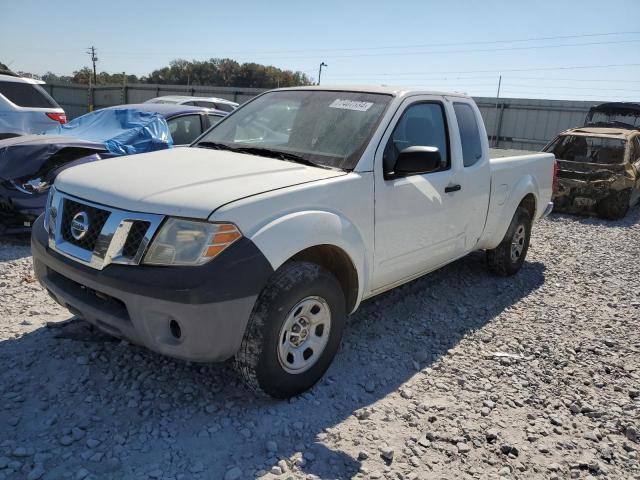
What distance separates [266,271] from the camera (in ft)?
8.73

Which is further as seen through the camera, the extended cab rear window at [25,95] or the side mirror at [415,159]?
the extended cab rear window at [25,95]

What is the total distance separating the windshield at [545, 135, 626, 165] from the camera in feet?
33.4

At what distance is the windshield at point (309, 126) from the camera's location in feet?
11.4

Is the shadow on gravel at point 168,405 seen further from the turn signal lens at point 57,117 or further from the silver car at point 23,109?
the turn signal lens at point 57,117

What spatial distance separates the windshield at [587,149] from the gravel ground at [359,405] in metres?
6.67

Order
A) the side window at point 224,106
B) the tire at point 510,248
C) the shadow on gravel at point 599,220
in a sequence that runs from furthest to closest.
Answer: the side window at point 224,106 → the shadow on gravel at point 599,220 → the tire at point 510,248

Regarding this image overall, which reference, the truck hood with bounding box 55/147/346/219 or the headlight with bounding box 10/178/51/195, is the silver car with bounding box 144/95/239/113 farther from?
the truck hood with bounding box 55/147/346/219

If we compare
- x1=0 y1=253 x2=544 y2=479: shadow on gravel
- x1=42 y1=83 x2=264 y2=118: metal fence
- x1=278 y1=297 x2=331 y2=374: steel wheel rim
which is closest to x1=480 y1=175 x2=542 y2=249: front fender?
x1=0 y1=253 x2=544 y2=479: shadow on gravel

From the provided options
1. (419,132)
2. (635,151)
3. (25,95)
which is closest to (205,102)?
(25,95)

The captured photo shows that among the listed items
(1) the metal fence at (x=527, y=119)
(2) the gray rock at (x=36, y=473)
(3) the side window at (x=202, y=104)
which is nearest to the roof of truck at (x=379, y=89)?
(2) the gray rock at (x=36, y=473)

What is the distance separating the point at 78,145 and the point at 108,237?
3751 millimetres

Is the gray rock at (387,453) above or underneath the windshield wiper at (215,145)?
underneath

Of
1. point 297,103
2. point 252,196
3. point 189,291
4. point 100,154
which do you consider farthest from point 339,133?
point 100,154

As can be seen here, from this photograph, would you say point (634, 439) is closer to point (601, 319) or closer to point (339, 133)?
point (601, 319)
